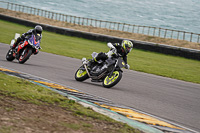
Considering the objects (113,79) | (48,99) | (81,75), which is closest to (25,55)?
(81,75)

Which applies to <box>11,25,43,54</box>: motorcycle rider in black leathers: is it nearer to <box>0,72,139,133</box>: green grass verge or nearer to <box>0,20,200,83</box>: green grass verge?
<box>0,72,139,133</box>: green grass verge

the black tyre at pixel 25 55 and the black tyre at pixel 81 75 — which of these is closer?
the black tyre at pixel 81 75

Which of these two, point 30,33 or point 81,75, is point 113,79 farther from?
point 30,33

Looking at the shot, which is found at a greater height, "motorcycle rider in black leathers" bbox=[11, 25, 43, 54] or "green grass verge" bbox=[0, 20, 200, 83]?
"motorcycle rider in black leathers" bbox=[11, 25, 43, 54]

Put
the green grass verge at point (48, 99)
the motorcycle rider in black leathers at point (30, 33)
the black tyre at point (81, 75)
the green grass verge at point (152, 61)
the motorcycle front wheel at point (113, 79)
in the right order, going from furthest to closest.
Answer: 1. the green grass verge at point (152, 61)
2. the motorcycle rider in black leathers at point (30, 33)
3. the black tyre at point (81, 75)
4. the motorcycle front wheel at point (113, 79)
5. the green grass verge at point (48, 99)

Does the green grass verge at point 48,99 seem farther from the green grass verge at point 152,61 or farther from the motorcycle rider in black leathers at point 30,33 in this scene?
the green grass verge at point 152,61

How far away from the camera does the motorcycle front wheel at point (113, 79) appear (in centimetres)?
923

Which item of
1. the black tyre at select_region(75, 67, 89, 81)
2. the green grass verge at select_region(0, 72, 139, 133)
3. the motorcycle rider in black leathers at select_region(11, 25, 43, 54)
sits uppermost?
the motorcycle rider in black leathers at select_region(11, 25, 43, 54)

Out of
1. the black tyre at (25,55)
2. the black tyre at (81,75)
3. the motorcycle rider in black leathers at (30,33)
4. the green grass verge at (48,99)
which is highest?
the motorcycle rider in black leathers at (30,33)

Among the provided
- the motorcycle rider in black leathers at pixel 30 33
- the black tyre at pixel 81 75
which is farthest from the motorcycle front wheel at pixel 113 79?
the motorcycle rider in black leathers at pixel 30 33

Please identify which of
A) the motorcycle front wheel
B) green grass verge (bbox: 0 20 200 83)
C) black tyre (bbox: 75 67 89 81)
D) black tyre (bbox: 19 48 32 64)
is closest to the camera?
the motorcycle front wheel

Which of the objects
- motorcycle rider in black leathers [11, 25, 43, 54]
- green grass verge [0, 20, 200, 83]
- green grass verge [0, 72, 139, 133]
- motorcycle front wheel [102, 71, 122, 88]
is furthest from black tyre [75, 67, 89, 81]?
green grass verge [0, 20, 200, 83]

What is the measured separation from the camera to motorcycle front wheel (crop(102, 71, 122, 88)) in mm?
9227

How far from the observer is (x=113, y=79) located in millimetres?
9461
